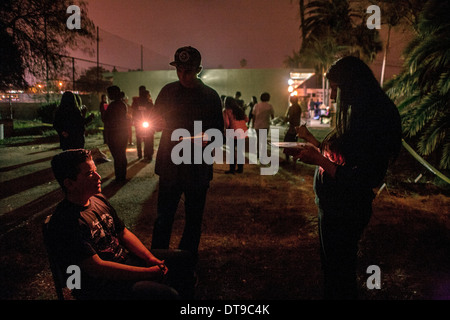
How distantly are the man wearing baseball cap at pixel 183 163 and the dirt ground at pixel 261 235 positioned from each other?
2.35 ft

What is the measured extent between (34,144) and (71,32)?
543cm

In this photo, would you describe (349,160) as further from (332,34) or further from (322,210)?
(332,34)

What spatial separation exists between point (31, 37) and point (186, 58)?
41.2 ft

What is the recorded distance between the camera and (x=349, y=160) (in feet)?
6.39

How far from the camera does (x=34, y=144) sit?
1164 centimetres

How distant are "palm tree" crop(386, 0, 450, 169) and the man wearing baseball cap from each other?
5.49 metres

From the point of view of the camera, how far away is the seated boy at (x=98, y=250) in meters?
1.77

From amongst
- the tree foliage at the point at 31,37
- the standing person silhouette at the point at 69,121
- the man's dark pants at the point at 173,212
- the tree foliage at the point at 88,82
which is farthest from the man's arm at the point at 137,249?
the tree foliage at the point at 88,82
